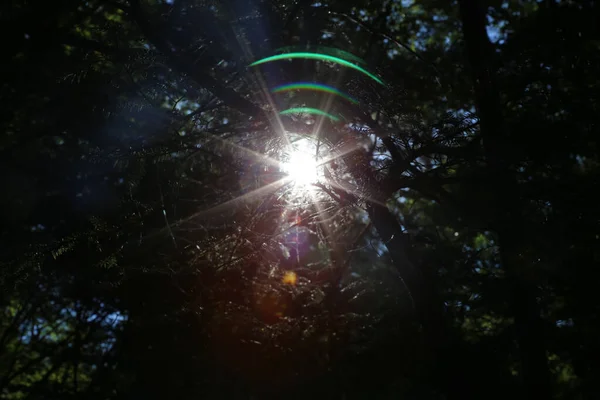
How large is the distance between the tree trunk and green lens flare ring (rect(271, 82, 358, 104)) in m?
1.14

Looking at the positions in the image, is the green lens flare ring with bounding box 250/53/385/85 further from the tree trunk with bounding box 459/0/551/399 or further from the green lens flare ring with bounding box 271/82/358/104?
the tree trunk with bounding box 459/0/551/399

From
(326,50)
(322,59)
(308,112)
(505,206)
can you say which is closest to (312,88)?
(308,112)

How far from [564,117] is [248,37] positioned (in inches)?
125

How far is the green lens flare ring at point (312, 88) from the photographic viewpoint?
4.44 metres

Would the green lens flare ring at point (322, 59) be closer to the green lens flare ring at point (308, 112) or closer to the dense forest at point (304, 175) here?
the dense forest at point (304, 175)

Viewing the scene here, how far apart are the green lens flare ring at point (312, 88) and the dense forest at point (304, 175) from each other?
0.02 metres

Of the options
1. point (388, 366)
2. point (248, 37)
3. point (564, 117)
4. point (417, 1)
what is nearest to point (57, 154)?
point (248, 37)

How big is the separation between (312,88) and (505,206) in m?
2.07

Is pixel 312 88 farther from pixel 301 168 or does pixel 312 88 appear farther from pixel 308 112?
pixel 301 168

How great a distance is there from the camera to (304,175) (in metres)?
4.41

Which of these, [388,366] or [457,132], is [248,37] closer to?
[457,132]

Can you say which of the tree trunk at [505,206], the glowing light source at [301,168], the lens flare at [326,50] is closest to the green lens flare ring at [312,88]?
the lens flare at [326,50]

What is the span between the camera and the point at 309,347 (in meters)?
8.00

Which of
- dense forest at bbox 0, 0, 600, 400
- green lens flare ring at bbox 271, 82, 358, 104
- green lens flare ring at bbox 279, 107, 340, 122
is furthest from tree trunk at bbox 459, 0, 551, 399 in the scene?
green lens flare ring at bbox 279, 107, 340, 122
